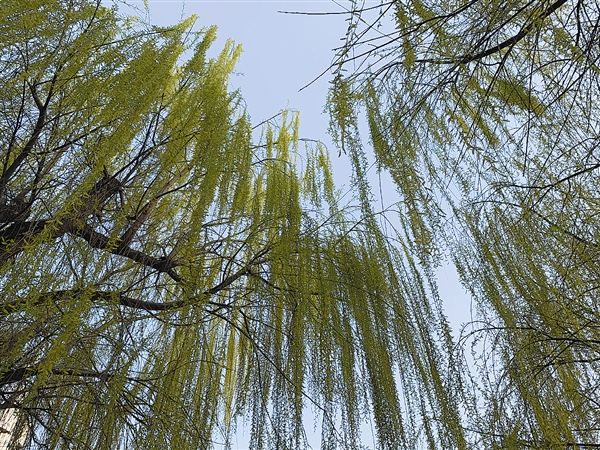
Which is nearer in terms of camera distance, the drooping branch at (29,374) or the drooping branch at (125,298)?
the drooping branch at (125,298)

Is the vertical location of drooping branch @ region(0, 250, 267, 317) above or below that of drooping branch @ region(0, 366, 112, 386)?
above

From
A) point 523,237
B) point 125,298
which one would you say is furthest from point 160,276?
point 523,237

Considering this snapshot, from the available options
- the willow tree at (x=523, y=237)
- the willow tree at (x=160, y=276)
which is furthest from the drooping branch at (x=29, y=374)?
the willow tree at (x=523, y=237)

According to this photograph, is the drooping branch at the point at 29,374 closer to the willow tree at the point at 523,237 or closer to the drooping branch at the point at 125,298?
the drooping branch at the point at 125,298

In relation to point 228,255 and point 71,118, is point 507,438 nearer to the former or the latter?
point 228,255

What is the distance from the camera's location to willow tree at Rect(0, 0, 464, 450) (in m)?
1.76

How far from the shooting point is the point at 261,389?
7.23ft

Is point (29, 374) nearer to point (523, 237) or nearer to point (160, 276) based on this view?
point (160, 276)

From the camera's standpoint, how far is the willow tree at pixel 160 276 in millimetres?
1756

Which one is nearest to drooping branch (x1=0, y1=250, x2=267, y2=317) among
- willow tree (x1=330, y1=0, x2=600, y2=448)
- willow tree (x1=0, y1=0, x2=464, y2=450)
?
willow tree (x1=0, y1=0, x2=464, y2=450)

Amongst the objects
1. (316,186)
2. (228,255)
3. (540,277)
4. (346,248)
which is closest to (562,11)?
(540,277)

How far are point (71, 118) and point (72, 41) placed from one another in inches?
13.3

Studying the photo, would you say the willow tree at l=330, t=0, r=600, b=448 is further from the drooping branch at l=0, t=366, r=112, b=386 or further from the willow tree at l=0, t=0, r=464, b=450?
the drooping branch at l=0, t=366, r=112, b=386

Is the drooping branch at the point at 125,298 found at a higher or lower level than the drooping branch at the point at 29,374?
higher
